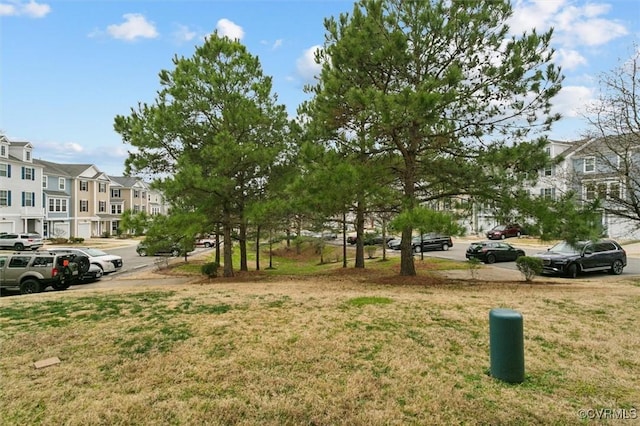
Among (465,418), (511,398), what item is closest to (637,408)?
(511,398)

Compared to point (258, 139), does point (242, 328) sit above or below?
below

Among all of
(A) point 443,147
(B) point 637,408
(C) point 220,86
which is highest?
(C) point 220,86

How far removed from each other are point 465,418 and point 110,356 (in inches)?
161

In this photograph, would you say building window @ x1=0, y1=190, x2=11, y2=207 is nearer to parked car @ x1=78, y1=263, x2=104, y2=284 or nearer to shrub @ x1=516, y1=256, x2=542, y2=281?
parked car @ x1=78, y1=263, x2=104, y2=284

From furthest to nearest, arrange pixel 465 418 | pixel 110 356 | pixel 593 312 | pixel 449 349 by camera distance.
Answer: pixel 593 312
pixel 449 349
pixel 110 356
pixel 465 418

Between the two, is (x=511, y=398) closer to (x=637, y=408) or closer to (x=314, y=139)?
(x=637, y=408)

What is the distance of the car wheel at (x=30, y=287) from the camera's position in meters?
13.7

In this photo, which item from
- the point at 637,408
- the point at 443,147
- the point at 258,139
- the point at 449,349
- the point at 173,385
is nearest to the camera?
the point at 637,408

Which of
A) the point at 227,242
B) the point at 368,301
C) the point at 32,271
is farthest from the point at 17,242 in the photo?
the point at 368,301

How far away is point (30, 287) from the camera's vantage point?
1378 centimetres

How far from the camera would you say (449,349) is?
5223 millimetres

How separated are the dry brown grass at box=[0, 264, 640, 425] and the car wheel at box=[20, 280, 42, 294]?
681 cm

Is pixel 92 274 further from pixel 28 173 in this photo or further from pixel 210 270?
pixel 28 173

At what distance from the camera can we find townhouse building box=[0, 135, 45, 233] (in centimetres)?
3638
